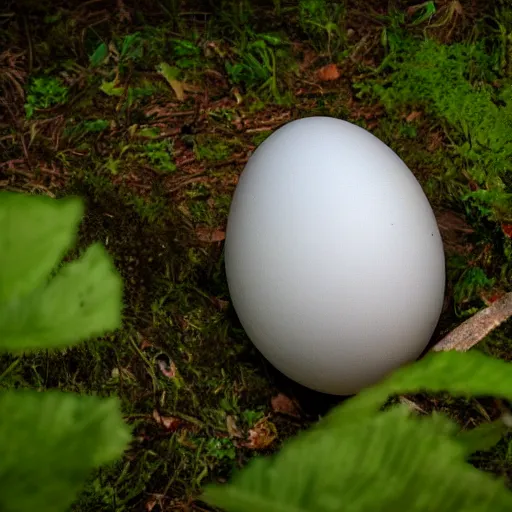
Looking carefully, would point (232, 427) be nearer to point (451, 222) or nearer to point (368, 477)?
point (451, 222)

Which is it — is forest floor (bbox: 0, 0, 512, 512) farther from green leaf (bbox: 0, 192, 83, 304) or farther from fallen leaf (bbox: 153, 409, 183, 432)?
green leaf (bbox: 0, 192, 83, 304)

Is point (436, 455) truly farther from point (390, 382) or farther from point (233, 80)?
point (233, 80)

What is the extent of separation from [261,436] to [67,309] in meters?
1.67

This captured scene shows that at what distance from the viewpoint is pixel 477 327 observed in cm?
186

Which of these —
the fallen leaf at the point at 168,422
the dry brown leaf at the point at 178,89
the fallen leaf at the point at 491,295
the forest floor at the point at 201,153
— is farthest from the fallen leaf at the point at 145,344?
the fallen leaf at the point at 491,295

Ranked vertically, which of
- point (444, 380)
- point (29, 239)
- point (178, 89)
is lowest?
point (178, 89)

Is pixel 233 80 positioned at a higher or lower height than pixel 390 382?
lower

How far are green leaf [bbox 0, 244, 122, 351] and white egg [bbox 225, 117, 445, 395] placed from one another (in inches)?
45.6

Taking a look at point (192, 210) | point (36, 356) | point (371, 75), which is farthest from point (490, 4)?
point (36, 356)

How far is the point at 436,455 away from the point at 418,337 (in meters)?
1.37

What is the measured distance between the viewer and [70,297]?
0.37 metres

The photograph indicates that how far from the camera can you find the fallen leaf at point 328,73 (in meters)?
2.38

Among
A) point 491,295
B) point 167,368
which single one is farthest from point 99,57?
point 491,295

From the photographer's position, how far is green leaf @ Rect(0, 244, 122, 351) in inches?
13.9
